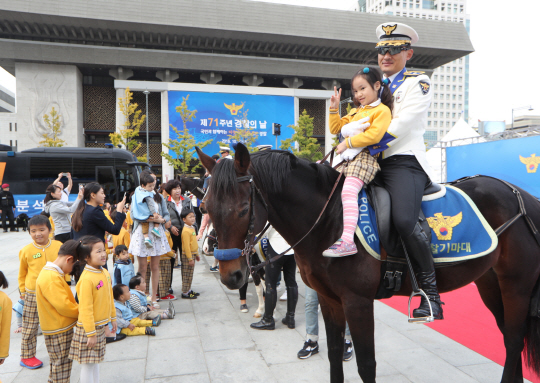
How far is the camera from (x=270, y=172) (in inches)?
90.3

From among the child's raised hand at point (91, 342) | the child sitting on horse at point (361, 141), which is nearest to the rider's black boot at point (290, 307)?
the child's raised hand at point (91, 342)

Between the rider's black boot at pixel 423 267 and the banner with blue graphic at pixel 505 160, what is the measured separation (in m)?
12.8

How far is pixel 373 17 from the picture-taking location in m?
41.0

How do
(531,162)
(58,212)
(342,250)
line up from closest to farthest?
(342,250), (58,212), (531,162)

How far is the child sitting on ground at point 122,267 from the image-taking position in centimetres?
568

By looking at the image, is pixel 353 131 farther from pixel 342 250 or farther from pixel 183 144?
pixel 183 144

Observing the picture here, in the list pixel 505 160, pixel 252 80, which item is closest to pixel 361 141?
pixel 505 160

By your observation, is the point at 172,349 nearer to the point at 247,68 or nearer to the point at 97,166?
the point at 97,166

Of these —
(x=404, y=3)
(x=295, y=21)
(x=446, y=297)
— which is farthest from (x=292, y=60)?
(x=404, y=3)

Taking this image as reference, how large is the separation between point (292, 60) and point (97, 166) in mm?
28985

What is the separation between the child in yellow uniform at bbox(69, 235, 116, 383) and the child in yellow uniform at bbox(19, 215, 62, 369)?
1135 millimetres

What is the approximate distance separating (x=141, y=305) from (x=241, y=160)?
4102 millimetres

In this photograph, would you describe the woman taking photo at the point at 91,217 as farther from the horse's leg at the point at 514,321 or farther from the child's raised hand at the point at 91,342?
the horse's leg at the point at 514,321

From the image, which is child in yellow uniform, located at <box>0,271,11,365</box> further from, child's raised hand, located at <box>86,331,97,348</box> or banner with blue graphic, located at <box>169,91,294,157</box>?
banner with blue graphic, located at <box>169,91,294,157</box>
